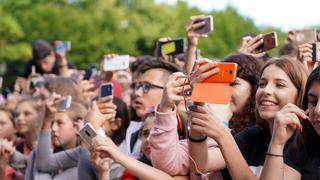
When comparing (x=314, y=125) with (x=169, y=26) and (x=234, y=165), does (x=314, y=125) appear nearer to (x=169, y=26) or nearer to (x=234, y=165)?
(x=234, y=165)

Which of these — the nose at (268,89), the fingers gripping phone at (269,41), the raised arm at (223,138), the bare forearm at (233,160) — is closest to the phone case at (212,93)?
the raised arm at (223,138)

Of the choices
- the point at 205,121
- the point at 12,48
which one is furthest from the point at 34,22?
the point at 205,121

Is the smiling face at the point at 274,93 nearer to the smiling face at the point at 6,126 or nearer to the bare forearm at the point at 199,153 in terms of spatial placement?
the bare forearm at the point at 199,153

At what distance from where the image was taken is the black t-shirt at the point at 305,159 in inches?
138

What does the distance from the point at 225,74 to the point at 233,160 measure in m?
0.47

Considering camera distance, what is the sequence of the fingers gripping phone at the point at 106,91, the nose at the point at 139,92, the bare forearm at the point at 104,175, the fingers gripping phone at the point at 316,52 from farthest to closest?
the nose at the point at 139,92, the fingers gripping phone at the point at 106,91, the bare forearm at the point at 104,175, the fingers gripping phone at the point at 316,52

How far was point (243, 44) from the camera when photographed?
565 centimetres

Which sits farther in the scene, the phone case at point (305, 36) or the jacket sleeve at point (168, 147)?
the phone case at point (305, 36)

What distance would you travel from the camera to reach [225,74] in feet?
11.2

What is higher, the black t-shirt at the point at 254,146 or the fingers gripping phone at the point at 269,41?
the fingers gripping phone at the point at 269,41

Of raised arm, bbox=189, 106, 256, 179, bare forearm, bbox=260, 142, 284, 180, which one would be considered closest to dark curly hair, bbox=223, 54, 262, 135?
raised arm, bbox=189, 106, 256, 179

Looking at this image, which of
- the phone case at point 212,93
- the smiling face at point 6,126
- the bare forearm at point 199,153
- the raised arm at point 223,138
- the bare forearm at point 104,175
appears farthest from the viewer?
the smiling face at point 6,126

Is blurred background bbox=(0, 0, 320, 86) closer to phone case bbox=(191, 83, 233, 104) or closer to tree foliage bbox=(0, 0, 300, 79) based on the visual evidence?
tree foliage bbox=(0, 0, 300, 79)

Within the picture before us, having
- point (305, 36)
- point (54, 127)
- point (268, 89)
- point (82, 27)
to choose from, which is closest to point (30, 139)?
point (54, 127)
